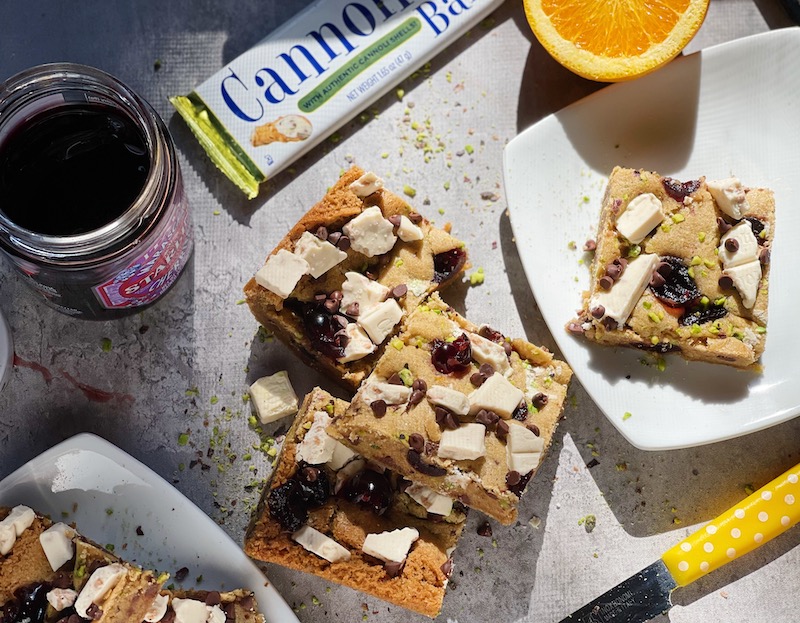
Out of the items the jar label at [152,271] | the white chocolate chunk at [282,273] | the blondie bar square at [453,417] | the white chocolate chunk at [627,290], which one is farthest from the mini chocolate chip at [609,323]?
the jar label at [152,271]

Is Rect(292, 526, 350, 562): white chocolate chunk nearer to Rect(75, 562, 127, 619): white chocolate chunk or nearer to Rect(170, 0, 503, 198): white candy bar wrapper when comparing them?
Rect(75, 562, 127, 619): white chocolate chunk

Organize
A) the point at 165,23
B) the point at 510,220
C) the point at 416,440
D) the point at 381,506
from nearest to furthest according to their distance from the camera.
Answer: the point at 416,440, the point at 381,506, the point at 510,220, the point at 165,23

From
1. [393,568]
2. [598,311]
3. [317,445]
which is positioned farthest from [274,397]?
[598,311]

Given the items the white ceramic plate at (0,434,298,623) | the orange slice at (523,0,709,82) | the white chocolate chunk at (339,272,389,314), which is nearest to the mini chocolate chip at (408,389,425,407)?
the white chocolate chunk at (339,272,389,314)

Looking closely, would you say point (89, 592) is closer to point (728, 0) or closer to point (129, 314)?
point (129, 314)

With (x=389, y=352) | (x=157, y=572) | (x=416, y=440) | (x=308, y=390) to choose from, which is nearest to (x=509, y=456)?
(x=416, y=440)
